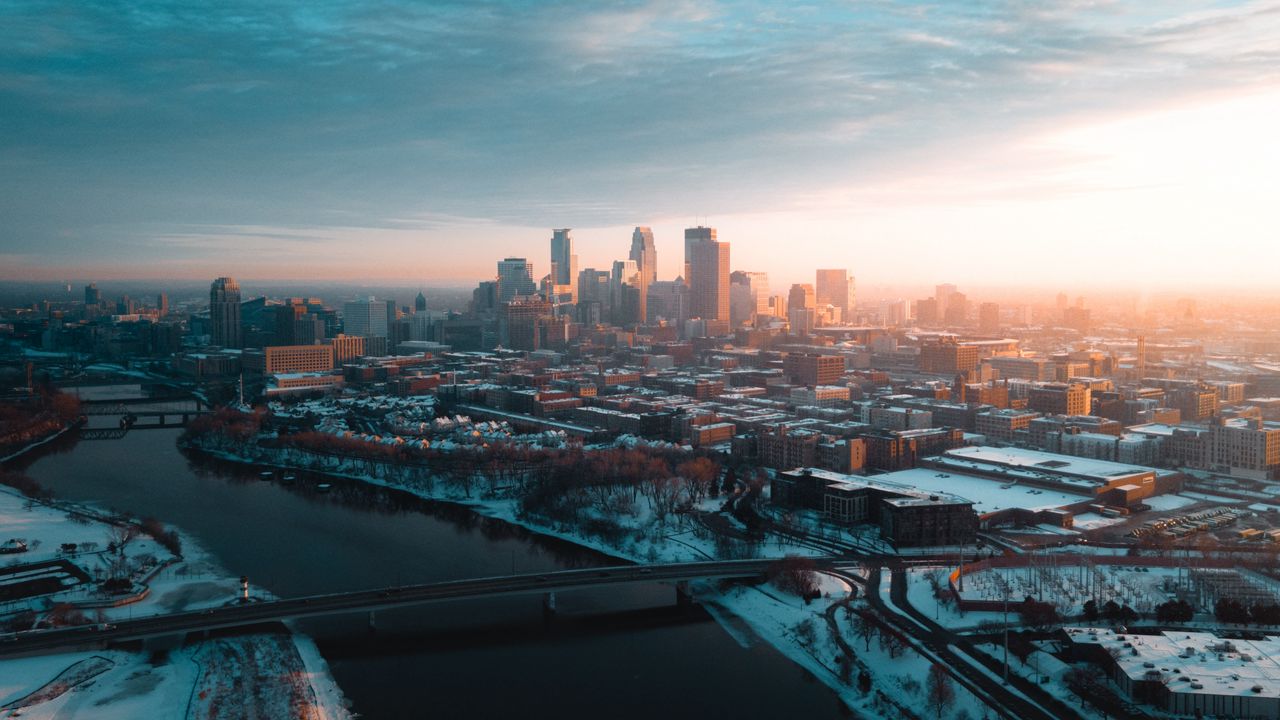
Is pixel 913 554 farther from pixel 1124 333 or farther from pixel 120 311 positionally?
pixel 120 311

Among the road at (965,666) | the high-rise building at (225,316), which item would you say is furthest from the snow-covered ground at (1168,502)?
the high-rise building at (225,316)

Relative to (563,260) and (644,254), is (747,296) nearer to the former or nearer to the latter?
(644,254)

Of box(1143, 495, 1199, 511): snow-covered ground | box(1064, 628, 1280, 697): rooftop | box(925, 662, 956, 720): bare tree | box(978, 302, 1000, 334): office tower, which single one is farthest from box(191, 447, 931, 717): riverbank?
box(978, 302, 1000, 334): office tower

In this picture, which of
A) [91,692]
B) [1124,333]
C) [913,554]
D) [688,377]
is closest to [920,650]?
[913,554]

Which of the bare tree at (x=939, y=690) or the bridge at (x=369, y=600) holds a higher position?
the bridge at (x=369, y=600)

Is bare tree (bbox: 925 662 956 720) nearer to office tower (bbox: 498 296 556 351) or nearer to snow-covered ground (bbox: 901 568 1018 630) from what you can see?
snow-covered ground (bbox: 901 568 1018 630)

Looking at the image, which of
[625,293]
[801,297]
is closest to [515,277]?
[625,293]

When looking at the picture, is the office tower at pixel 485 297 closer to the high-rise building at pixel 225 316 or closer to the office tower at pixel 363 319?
the office tower at pixel 363 319
